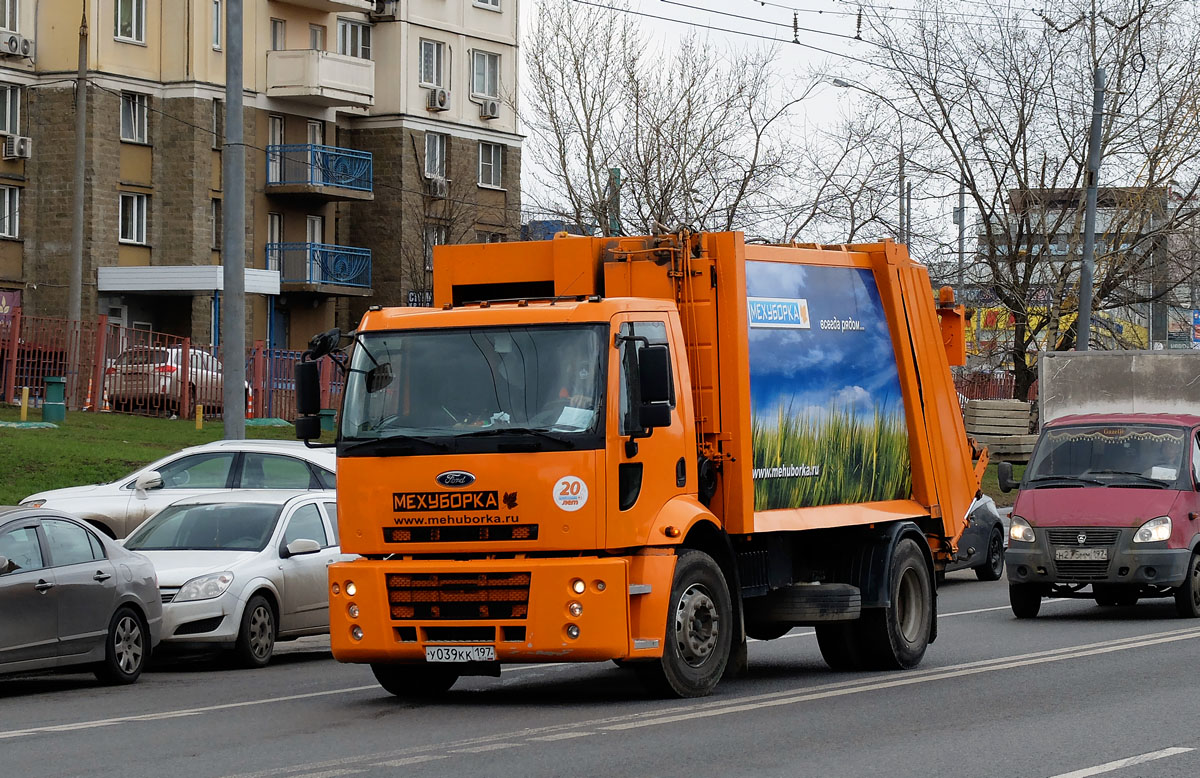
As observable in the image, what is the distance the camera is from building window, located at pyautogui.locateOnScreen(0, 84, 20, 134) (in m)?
46.6

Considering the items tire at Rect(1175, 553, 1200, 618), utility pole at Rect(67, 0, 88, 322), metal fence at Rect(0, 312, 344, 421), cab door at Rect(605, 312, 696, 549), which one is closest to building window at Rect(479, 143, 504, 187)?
utility pole at Rect(67, 0, 88, 322)

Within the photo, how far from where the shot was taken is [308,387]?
38.2ft

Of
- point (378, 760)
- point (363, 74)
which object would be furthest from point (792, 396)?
point (363, 74)

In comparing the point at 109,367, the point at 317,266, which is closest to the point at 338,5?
the point at 317,266

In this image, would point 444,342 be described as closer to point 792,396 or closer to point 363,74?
point 792,396

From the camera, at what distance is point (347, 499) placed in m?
11.3

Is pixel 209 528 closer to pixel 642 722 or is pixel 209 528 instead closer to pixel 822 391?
pixel 822 391

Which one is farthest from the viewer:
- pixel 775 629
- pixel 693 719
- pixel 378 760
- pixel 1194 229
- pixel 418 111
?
pixel 418 111

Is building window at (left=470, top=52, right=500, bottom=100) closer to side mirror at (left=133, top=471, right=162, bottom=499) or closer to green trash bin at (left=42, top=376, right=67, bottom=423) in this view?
green trash bin at (left=42, top=376, right=67, bottom=423)

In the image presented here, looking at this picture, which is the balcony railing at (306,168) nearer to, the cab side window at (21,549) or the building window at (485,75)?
the building window at (485,75)

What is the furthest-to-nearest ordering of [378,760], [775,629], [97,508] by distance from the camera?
1. [97,508]
2. [775,629]
3. [378,760]

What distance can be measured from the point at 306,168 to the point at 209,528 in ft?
123

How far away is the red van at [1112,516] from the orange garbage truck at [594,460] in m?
5.04

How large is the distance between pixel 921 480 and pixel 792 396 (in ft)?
6.90
